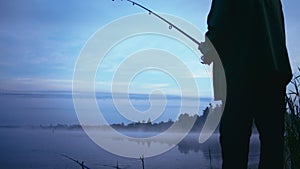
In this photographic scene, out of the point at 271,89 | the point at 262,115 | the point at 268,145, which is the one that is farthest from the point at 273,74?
the point at 268,145

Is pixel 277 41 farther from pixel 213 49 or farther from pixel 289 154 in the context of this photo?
pixel 289 154

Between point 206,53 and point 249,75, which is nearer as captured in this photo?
point 249,75

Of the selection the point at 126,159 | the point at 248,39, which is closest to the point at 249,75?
the point at 248,39

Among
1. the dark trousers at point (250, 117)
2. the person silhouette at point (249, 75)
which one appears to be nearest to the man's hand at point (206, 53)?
the person silhouette at point (249, 75)

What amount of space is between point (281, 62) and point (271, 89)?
136mm

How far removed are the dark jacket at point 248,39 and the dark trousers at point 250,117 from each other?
46 millimetres

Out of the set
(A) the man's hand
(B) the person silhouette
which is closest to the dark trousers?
(B) the person silhouette

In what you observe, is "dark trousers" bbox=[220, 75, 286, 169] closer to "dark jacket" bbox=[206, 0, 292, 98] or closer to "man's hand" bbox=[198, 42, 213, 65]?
"dark jacket" bbox=[206, 0, 292, 98]

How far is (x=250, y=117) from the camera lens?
1753mm

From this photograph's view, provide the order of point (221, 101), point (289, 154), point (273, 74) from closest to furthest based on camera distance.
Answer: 1. point (273, 74)
2. point (221, 101)
3. point (289, 154)

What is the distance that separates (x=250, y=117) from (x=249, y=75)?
20 cm

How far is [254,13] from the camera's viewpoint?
1746mm

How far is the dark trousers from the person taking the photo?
172 cm

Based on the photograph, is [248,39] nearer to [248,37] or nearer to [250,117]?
[248,37]
